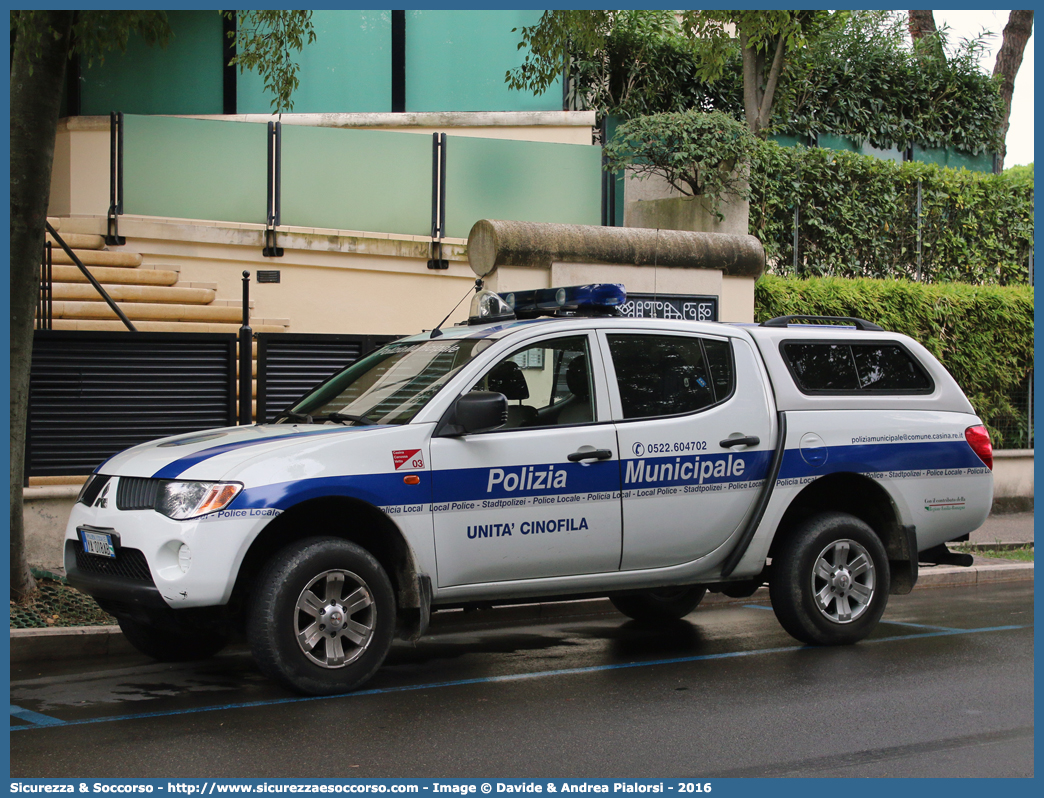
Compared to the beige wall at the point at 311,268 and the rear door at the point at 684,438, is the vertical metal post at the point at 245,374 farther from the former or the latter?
the rear door at the point at 684,438

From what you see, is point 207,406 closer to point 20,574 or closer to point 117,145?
point 20,574

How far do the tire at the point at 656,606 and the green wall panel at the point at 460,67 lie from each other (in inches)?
385

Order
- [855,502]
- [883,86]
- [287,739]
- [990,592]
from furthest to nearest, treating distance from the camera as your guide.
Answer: [883,86]
[990,592]
[855,502]
[287,739]

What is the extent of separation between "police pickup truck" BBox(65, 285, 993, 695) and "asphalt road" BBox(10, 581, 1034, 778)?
0.37 meters

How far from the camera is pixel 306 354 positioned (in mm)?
11023

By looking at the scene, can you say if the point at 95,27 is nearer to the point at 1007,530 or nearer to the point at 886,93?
the point at 1007,530

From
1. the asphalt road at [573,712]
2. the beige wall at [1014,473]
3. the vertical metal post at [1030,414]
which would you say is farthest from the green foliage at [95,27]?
the vertical metal post at [1030,414]

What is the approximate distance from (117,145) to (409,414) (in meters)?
8.76

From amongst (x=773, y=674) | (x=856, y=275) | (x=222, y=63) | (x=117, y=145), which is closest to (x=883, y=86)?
(x=856, y=275)

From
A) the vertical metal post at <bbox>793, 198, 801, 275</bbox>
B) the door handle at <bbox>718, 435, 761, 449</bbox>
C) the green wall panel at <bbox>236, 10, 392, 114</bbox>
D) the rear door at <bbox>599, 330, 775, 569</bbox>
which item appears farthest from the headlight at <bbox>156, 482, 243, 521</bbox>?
the green wall panel at <bbox>236, 10, 392, 114</bbox>

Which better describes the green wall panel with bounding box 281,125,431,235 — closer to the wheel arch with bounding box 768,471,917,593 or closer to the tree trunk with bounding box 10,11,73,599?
the tree trunk with bounding box 10,11,73,599

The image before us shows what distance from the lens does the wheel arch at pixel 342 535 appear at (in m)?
6.13

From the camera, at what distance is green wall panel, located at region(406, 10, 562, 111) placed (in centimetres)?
1647

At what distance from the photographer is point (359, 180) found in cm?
1389
